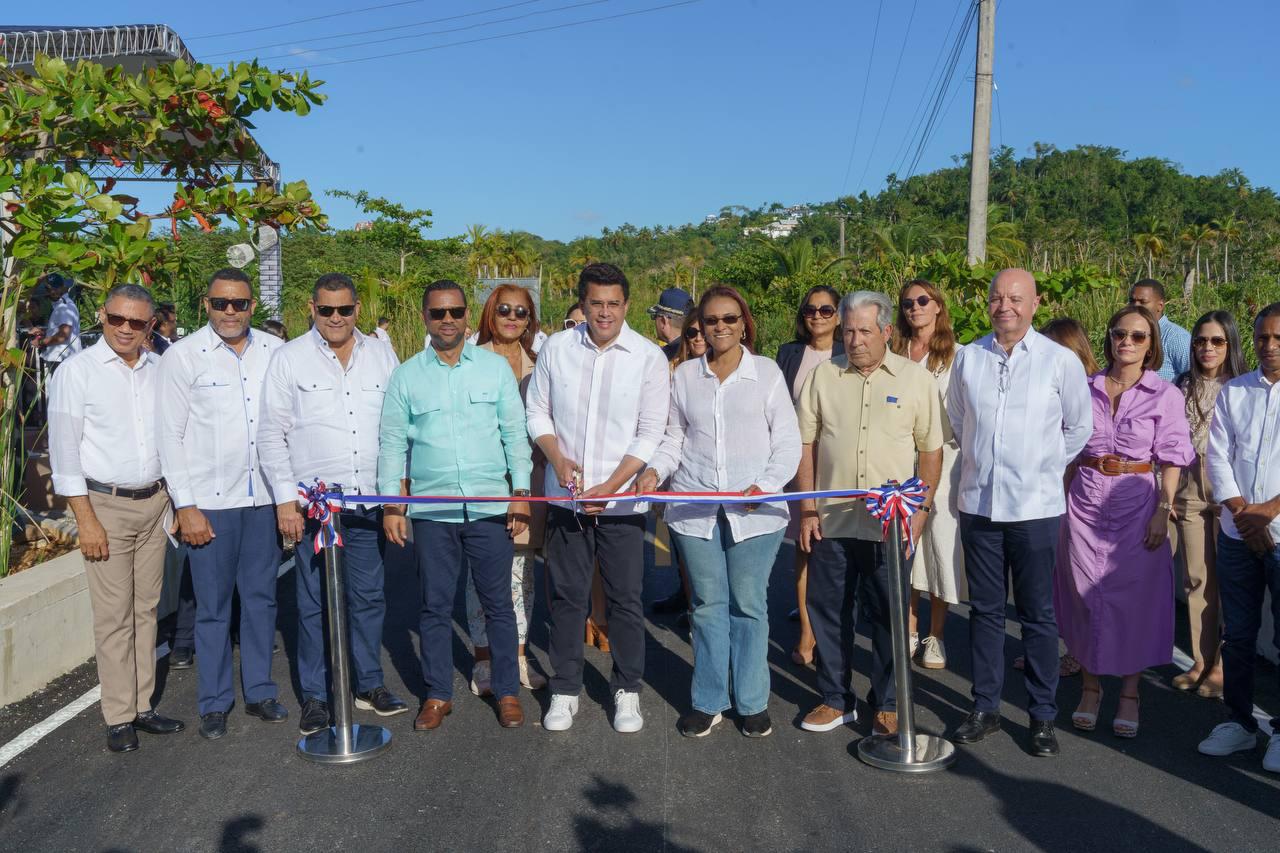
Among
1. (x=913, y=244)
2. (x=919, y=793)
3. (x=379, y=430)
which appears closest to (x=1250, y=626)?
(x=919, y=793)

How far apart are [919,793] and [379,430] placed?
290cm

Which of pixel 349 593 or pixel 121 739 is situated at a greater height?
pixel 349 593

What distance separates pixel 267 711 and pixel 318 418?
1.45 m

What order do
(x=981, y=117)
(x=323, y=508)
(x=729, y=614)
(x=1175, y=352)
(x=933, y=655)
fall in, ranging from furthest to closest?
(x=981, y=117)
(x=1175, y=352)
(x=933, y=655)
(x=729, y=614)
(x=323, y=508)

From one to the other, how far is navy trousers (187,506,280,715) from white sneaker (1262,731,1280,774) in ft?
14.7

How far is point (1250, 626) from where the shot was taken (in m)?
4.78

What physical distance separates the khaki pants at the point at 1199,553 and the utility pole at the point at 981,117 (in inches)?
313

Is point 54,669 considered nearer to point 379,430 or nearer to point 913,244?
point 379,430

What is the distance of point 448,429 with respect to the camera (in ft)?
16.4

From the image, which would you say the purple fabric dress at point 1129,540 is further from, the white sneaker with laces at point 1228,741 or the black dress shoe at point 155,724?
the black dress shoe at point 155,724

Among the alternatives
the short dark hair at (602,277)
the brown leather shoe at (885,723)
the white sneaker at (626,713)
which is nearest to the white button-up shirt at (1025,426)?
the brown leather shoe at (885,723)

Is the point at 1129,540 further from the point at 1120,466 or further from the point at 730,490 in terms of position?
the point at 730,490

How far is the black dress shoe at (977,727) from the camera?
4852 mm

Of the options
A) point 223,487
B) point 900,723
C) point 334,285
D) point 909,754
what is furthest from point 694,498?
point 223,487
